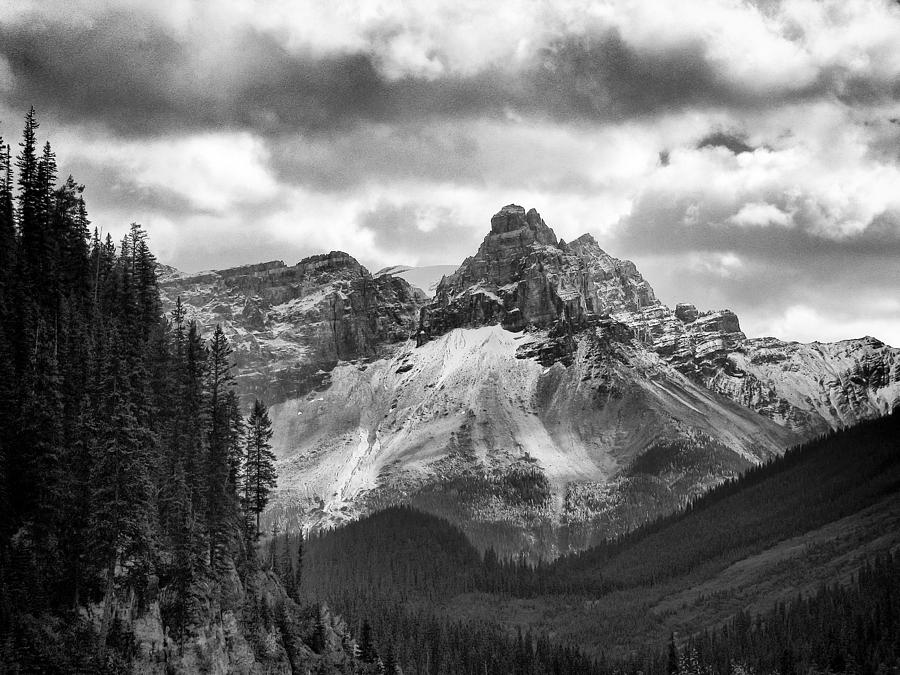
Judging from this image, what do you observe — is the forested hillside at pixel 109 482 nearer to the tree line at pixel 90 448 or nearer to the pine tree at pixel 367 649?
the tree line at pixel 90 448

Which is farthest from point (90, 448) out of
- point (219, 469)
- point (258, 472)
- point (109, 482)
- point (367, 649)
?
point (367, 649)

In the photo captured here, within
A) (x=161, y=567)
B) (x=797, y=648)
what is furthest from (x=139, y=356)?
(x=797, y=648)

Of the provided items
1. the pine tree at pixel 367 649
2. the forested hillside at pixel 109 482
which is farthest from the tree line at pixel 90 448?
the pine tree at pixel 367 649

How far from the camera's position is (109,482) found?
93.1 meters

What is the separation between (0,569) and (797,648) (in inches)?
5663

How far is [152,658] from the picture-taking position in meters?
94.8

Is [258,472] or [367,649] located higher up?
[258,472]

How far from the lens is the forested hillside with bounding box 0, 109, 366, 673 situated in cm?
8825

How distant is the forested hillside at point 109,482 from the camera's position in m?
88.2

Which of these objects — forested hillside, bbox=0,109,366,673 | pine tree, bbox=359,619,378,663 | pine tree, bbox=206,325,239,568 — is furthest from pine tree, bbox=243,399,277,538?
pine tree, bbox=359,619,378,663

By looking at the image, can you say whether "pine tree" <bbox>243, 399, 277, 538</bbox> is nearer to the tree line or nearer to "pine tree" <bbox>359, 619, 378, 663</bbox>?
the tree line

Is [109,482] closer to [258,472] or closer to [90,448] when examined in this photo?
[90,448]

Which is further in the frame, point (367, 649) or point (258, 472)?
point (367, 649)

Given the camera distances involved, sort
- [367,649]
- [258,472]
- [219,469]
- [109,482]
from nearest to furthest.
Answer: [109,482] < [219,469] < [258,472] < [367,649]
